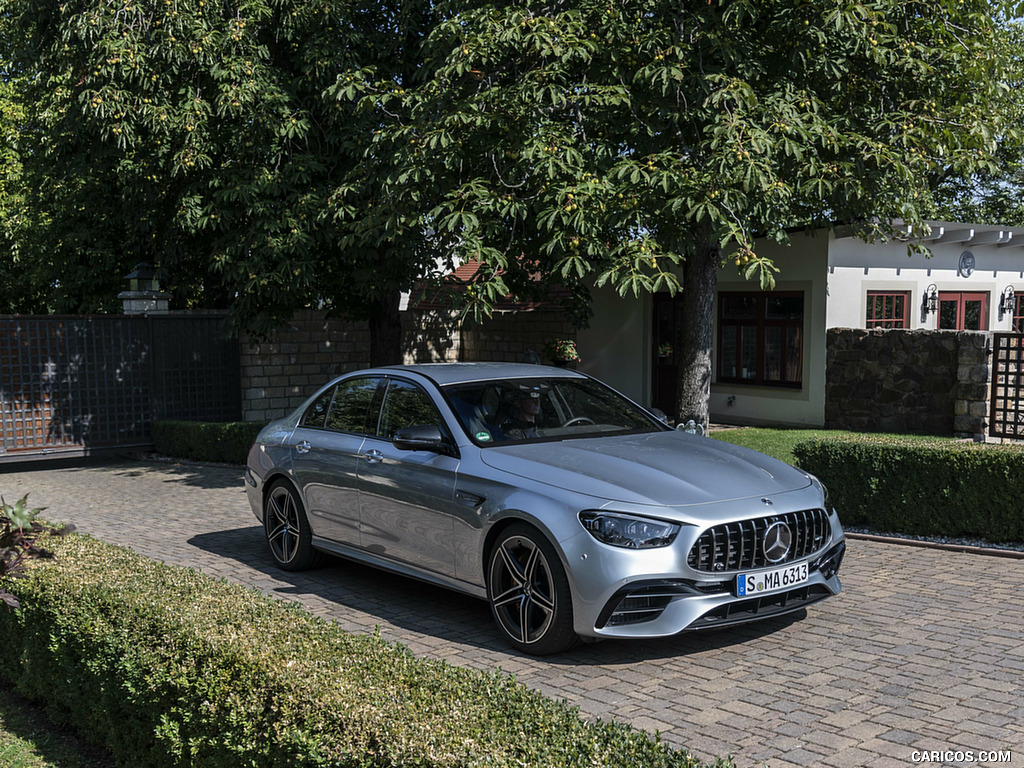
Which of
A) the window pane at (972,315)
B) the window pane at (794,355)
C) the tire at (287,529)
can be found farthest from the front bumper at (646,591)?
the window pane at (972,315)

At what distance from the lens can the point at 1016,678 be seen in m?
5.38

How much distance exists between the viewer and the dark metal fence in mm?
15789

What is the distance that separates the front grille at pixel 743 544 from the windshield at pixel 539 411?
Result: 1.59 metres

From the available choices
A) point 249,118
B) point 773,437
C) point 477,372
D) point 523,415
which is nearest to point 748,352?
point 773,437

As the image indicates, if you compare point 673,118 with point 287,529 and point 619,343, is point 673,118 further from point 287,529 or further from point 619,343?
point 619,343

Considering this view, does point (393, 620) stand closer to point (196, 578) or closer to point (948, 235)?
point (196, 578)

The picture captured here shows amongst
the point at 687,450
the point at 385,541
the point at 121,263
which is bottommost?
the point at 385,541

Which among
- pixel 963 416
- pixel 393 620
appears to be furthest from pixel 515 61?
pixel 963 416

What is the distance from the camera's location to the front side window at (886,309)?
749 inches

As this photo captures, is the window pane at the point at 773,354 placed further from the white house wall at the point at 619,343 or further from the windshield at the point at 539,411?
the windshield at the point at 539,411

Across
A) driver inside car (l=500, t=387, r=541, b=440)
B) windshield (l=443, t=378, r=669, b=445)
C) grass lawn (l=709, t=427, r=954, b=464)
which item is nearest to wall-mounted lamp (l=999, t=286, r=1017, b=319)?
grass lawn (l=709, t=427, r=954, b=464)

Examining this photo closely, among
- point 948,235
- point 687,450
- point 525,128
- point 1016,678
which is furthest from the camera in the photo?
point 948,235

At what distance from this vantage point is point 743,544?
5648 mm

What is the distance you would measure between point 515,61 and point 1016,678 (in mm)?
7915
